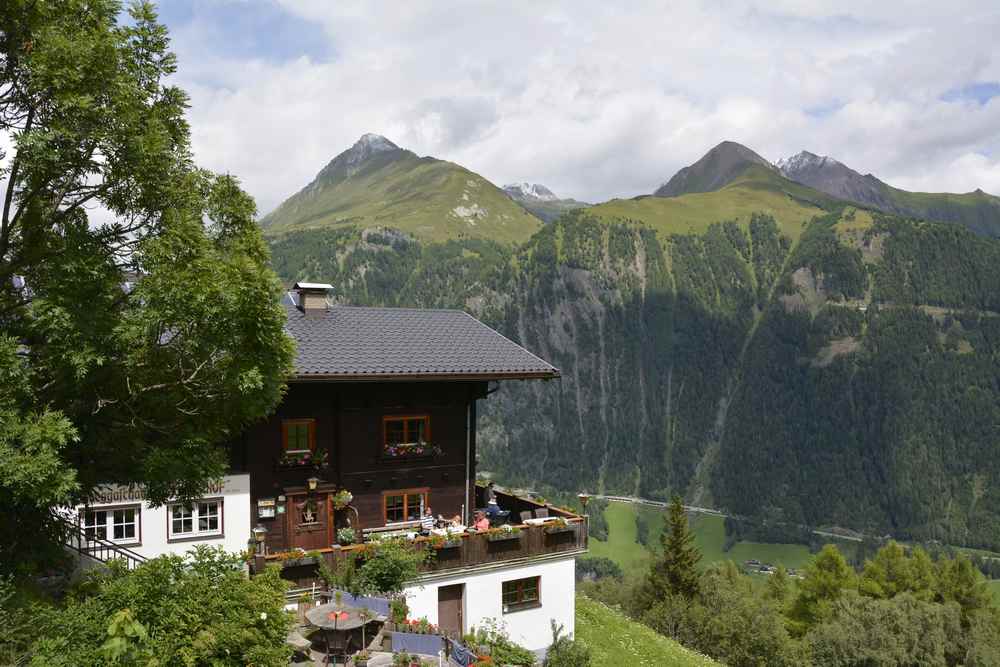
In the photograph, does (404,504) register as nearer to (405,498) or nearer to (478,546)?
(405,498)

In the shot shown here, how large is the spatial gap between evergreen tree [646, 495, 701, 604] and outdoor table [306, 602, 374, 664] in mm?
42752

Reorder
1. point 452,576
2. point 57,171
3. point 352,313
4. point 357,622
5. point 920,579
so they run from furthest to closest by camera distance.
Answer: point 920,579 → point 352,313 → point 452,576 → point 357,622 → point 57,171

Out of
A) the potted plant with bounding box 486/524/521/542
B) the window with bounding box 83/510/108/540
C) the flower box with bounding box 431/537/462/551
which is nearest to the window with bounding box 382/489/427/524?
the potted plant with bounding box 486/524/521/542

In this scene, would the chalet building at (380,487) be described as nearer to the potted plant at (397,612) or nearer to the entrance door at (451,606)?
the entrance door at (451,606)

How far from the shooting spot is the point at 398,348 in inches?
945

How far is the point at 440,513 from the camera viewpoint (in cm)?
2431

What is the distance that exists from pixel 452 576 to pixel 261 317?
41.5ft

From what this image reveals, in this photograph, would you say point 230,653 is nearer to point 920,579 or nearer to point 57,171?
point 57,171

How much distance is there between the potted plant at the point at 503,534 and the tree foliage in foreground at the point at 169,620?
A: 10268 millimetres

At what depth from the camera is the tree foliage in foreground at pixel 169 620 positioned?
977 cm

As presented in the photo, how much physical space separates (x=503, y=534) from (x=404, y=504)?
340 centimetres

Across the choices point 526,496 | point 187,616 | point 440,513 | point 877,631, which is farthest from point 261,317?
point 877,631

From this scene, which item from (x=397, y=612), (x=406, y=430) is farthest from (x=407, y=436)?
(x=397, y=612)

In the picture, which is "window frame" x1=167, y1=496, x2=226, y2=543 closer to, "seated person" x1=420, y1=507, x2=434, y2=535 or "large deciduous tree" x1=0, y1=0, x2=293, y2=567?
"seated person" x1=420, y1=507, x2=434, y2=535
